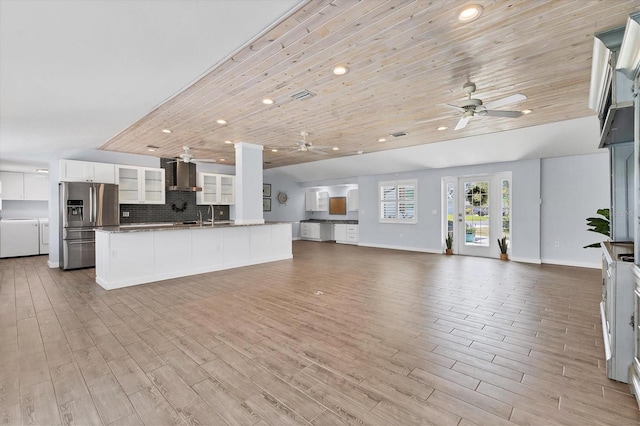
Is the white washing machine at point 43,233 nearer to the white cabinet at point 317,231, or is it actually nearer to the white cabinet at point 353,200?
the white cabinet at point 317,231

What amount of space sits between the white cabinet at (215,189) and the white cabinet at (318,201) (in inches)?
139

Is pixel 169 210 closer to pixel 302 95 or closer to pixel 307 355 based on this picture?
pixel 302 95

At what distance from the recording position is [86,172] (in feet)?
21.2

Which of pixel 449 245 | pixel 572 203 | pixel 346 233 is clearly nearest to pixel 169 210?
pixel 346 233

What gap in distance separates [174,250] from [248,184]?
80.3 inches

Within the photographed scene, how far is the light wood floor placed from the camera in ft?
5.82

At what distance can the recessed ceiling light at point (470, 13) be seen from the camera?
6.81 ft

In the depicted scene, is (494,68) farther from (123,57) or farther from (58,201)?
(58,201)

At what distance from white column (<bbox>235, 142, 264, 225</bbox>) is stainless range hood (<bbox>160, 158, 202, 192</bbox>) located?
2.38 m

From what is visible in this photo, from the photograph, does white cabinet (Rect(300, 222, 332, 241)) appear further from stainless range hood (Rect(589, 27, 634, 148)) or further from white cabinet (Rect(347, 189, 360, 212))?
stainless range hood (Rect(589, 27, 634, 148))

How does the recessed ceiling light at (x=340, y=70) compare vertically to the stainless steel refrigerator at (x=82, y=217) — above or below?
above

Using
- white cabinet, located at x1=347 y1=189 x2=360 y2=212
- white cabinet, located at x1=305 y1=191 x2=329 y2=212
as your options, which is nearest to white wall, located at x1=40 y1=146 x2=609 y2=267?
white cabinet, located at x1=347 y1=189 x2=360 y2=212

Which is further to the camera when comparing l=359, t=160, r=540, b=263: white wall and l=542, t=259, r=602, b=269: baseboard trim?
l=359, t=160, r=540, b=263: white wall

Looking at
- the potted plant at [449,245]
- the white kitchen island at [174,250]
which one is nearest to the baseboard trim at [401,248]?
the potted plant at [449,245]
